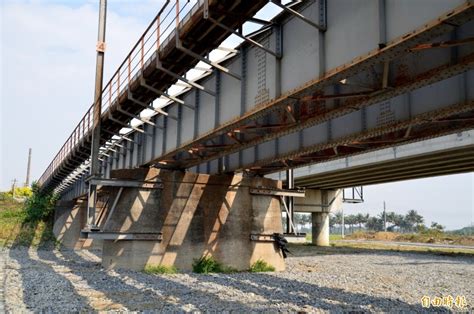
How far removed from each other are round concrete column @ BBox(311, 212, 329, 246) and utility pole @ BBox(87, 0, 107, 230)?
29466 millimetres

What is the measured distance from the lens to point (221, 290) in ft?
42.7

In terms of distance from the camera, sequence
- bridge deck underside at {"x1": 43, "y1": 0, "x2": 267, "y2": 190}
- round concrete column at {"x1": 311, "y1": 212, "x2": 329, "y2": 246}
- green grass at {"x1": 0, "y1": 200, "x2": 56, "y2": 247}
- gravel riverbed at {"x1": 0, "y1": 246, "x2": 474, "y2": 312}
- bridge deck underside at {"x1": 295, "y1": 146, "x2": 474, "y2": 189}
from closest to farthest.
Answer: bridge deck underside at {"x1": 43, "y1": 0, "x2": 267, "y2": 190}
gravel riverbed at {"x1": 0, "y1": 246, "x2": 474, "y2": 312}
bridge deck underside at {"x1": 295, "y1": 146, "x2": 474, "y2": 189}
green grass at {"x1": 0, "y1": 200, "x2": 56, "y2": 247}
round concrete column at {"x1": 311, "y1": 212, "x2": 329, "y2": 246}

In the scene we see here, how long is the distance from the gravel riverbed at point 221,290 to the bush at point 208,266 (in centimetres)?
63

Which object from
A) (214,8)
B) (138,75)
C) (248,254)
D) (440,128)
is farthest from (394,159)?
(214,8)

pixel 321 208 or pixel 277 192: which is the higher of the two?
pixel 277 192

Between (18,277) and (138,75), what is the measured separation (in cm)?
845

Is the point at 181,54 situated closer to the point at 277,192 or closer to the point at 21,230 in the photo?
the point at 277,192

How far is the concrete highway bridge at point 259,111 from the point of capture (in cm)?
739

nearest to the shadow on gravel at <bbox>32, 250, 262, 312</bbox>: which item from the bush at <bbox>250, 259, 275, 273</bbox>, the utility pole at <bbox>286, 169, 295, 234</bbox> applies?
the bush at <bbox>250, 259, 275, 273</bbox>

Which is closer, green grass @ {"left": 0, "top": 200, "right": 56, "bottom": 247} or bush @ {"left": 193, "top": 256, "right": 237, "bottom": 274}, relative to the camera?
bush @ {"left": 193, "top": 256, "right": 237, "bottom": 274}

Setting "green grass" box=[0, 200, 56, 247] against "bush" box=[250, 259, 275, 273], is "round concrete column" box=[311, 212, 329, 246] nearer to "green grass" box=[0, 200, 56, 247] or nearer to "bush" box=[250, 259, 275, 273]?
"green grass" box=[0, 200, 56, 247]

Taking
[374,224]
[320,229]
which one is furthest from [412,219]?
[320,229]

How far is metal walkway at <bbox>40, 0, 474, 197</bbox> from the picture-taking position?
274 inches

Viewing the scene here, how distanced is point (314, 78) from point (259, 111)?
182 centimetres
